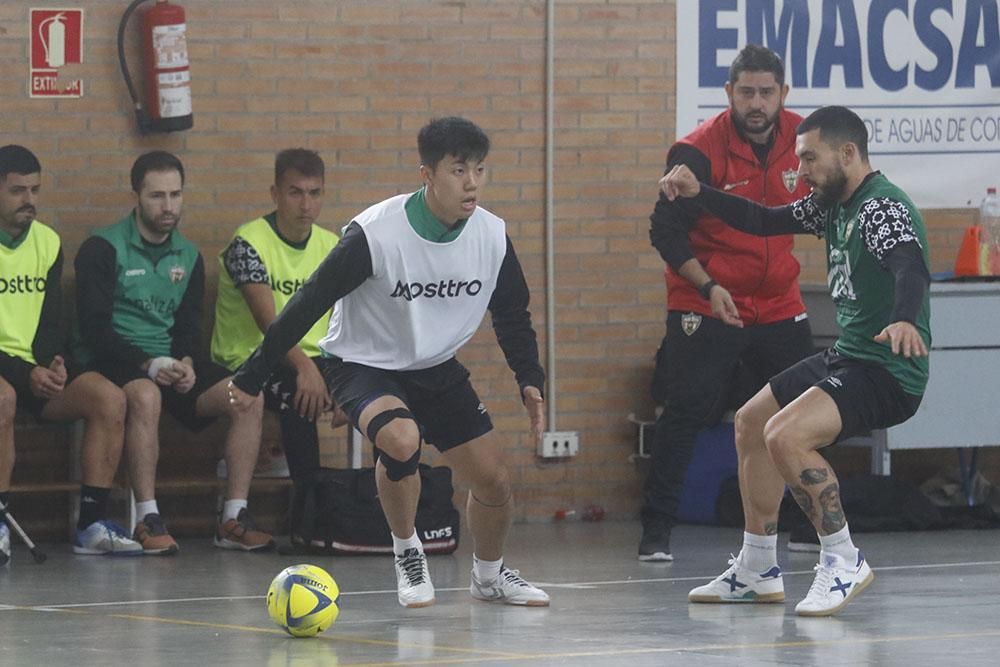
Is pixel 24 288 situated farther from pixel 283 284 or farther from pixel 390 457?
pixel 390 457

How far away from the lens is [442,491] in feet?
30.2

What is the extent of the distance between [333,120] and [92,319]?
5.89 feet

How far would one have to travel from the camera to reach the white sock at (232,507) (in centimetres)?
932

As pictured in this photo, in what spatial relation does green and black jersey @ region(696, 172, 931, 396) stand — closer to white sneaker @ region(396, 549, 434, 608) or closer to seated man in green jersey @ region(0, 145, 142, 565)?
white sneaker @ region(396, 549, 434, 608)

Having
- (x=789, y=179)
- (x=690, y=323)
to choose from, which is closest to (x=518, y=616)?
(x=690, y=323)

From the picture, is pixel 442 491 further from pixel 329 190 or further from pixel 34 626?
pixel 34 626

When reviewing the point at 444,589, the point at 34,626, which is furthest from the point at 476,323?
the point at 34,626

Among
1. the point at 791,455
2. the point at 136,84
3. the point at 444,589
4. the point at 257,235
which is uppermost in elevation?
the point at 136,84

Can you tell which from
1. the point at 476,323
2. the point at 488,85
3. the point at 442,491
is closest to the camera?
the point at 476,323

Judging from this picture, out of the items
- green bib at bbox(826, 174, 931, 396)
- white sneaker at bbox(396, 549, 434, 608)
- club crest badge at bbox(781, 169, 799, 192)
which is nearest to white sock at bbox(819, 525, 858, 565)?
green bib at bbox(826, 174, 931, 396)

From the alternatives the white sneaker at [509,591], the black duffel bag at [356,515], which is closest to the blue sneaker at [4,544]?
the black duffel bag at [356,515]

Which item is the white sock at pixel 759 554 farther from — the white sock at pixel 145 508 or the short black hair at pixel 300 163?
the short black hair at pixel 300 163

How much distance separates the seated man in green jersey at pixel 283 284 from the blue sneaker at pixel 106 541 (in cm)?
87

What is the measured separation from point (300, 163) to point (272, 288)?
61 centimetres
